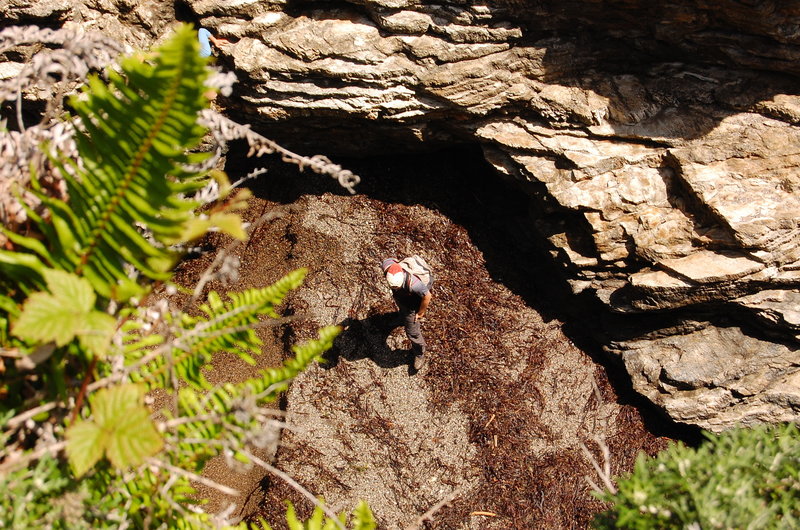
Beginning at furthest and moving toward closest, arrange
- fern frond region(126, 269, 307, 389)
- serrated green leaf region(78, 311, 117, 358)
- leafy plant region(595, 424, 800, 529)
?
1. leafy plant region(595, 424, 800, 529)
2. fern frond region(126, 269, 307, 389)
3. serrated green leaf region(78, 311, 117, 358)

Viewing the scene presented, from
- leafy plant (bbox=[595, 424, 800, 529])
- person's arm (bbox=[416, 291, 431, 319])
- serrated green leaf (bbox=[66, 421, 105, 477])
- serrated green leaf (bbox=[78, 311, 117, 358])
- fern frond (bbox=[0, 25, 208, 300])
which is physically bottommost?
person's arm (bbox=[416, 291, 431, 319])

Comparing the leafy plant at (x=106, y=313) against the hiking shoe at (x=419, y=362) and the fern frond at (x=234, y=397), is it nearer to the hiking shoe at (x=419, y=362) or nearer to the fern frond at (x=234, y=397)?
the fern frond at (x=234, y=397)

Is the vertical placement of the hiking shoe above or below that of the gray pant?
below

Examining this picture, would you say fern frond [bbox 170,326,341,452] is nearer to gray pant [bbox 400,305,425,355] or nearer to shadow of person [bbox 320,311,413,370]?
gray pant [bbox 400,305,425,355]

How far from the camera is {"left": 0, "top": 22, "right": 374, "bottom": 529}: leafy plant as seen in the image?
65.9 inches

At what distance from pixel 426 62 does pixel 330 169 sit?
2974 mm

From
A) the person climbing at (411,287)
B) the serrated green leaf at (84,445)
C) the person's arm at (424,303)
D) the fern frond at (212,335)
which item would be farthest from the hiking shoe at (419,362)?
the serrated green leaf at (84,445)

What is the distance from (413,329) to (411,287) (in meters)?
0.56

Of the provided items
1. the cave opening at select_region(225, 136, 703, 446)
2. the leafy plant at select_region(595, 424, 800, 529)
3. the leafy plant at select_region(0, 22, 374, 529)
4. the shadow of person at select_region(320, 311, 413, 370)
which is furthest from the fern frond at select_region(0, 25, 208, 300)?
the cave opening at select_region(225, 136, 703, 446)

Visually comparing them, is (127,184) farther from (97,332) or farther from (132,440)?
(132,440)

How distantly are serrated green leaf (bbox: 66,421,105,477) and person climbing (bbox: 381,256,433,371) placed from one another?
132 inches

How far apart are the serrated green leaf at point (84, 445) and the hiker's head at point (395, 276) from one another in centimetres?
335

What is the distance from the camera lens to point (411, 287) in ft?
16.5

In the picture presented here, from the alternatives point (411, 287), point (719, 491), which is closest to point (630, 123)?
point (411, 287)
